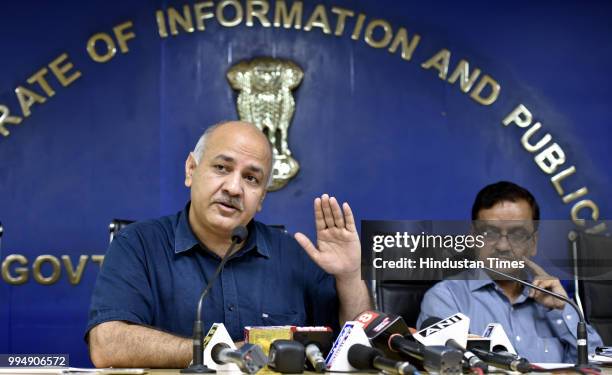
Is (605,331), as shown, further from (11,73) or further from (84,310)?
(11,73)

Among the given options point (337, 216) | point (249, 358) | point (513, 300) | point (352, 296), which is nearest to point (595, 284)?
point (513, 300)

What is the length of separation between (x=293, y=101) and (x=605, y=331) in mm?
1798

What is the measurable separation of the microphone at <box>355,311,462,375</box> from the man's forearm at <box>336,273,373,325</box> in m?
0.48

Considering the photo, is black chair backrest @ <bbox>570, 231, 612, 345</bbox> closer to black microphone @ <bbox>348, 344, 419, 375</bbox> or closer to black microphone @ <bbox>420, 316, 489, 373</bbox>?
black microphone @ <bbox>420, 316, 489, 373</bbox>

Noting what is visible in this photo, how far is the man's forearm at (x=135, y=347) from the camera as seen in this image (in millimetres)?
2238

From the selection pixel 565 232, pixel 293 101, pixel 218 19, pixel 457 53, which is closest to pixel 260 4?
pixel 218 19

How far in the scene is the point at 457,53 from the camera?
172 inches

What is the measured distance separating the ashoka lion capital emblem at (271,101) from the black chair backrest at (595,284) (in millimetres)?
1411

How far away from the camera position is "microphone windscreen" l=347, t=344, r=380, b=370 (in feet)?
6.45

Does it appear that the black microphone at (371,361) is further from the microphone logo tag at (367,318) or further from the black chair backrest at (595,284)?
the black chair backrest at (595,284)

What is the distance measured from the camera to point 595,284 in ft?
11.8

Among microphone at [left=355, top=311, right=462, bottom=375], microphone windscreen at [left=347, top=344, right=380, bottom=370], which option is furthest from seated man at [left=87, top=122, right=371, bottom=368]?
microphone windscreen at [left=347, top=344, right=380, bottom=370]

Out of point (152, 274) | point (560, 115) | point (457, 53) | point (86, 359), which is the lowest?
point (86, 359)

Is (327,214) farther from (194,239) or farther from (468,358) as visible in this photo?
(468,358)
